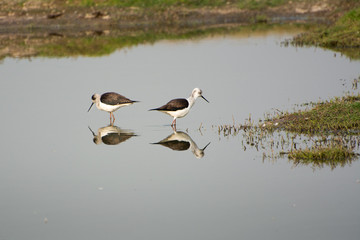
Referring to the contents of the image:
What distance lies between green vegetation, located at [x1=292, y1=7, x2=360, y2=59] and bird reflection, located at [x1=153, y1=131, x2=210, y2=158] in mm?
12139

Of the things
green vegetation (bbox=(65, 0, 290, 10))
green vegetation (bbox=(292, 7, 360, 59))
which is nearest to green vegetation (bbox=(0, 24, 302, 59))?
green vegetation (bbox=(65, 0, 290, 10))

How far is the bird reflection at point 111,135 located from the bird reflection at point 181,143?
1.02 metres

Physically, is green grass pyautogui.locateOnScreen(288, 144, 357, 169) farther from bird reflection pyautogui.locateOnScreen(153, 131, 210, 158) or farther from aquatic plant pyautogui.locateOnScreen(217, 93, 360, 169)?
bird reflection pyautogui.locateOnScreen(153, 131, 210, 158)

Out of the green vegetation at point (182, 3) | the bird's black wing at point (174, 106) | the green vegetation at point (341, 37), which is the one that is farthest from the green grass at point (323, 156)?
the green vegetation at point (182, 3)

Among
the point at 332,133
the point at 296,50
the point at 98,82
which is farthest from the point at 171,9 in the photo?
the point at 332,133

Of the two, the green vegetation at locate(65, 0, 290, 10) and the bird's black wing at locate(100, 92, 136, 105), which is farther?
the green vegetation at locate(65, 0, 290, 10)

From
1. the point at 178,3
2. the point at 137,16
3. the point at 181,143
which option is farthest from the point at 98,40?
the point at 181,143

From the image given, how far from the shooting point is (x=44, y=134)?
1502cm

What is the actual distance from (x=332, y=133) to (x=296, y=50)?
1482 centimetres

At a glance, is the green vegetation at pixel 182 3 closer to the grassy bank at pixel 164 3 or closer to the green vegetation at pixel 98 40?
the grassy bank at pixel 164 3

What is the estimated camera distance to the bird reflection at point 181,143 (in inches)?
513

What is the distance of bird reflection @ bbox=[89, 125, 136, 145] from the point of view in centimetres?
1429

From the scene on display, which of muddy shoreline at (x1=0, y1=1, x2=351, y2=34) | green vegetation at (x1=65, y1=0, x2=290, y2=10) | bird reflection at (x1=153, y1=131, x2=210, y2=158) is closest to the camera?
bird reflection at (x1=153, y1=131, x2=210, y2=158)

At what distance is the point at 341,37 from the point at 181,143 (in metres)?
16.2
